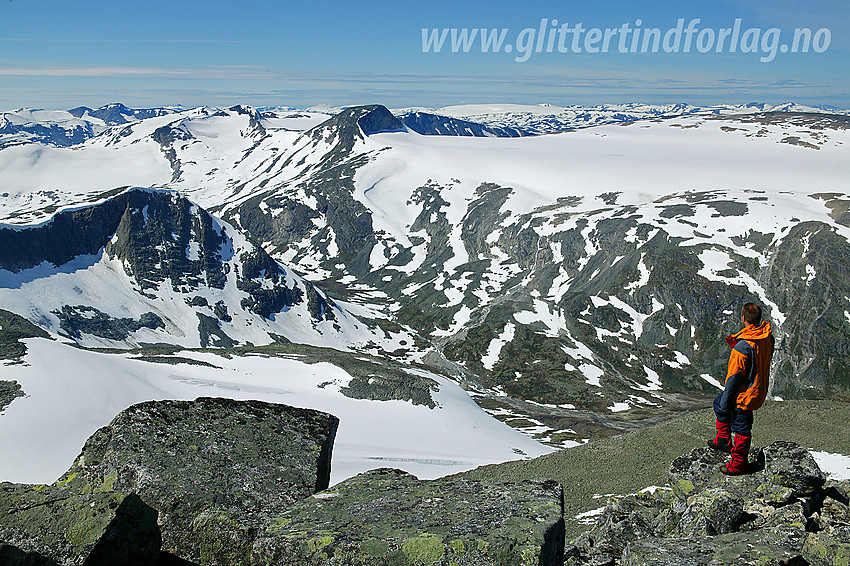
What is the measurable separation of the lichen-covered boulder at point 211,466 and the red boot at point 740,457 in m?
10.5

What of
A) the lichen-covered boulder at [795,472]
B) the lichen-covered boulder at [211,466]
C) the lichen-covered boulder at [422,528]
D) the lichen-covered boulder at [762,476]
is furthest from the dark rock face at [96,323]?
the lichen-covered boulder at [795,472]

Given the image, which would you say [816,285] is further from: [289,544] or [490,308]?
[289,544]

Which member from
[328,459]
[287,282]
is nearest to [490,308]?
[287,282]

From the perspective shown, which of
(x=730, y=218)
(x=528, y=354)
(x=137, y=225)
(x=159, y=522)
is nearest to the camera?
(x=159, y=522)

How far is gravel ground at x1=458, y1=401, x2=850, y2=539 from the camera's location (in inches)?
1406

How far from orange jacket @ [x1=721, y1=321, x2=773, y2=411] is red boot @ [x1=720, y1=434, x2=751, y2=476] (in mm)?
981

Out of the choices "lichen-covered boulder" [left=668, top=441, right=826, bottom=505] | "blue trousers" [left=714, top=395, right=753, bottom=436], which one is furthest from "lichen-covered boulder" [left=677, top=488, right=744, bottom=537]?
"blue trousers" [left=714, top=395, right=753, bottom=436]

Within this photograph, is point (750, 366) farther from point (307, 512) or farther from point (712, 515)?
point (307, 512)

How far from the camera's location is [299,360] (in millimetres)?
102062

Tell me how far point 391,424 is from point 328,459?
227 feet

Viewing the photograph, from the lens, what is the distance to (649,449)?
4297 centimetres

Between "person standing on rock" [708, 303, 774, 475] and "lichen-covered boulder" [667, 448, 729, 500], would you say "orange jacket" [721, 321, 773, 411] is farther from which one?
"lichen-covered boulder" [667, 448, 729, 500]

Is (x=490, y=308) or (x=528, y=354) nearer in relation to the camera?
(x=528, y=354)

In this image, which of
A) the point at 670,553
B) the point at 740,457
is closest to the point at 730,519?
the point at 740,457
